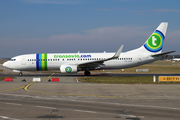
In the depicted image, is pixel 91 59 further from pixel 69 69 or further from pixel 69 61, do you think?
pixel 69 69

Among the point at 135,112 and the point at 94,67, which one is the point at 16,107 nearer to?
the point at 135,112

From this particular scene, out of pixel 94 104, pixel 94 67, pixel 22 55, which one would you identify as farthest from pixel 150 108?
pixel 22 55

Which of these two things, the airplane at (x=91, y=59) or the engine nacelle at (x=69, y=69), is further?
the airplane at (x=91, y=59)

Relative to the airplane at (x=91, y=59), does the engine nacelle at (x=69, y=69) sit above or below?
below

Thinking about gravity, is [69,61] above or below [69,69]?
above

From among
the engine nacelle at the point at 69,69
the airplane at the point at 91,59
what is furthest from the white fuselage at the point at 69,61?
the engine nacelle at the point at 69,69

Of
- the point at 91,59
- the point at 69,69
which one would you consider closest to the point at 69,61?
the point at 69,69

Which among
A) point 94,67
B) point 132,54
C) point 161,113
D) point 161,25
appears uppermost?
point 161,25

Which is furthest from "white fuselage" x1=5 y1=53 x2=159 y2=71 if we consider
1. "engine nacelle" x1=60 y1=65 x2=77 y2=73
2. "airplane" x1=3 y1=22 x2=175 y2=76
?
"engine nacelle" x1=60 y1=65 x2=77 y2=73

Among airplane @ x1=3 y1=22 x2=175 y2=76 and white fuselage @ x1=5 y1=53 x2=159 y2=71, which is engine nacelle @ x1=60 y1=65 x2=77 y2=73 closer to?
airplane @ x1=3 y1=22 x2=175 y2=76

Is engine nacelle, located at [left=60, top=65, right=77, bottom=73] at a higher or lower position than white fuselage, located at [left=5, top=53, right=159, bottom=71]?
lower

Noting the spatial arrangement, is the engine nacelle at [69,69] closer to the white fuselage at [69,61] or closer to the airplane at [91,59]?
the airplane at [91,59]

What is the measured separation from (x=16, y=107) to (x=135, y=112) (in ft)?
24.0

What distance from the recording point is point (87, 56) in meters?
37.2
